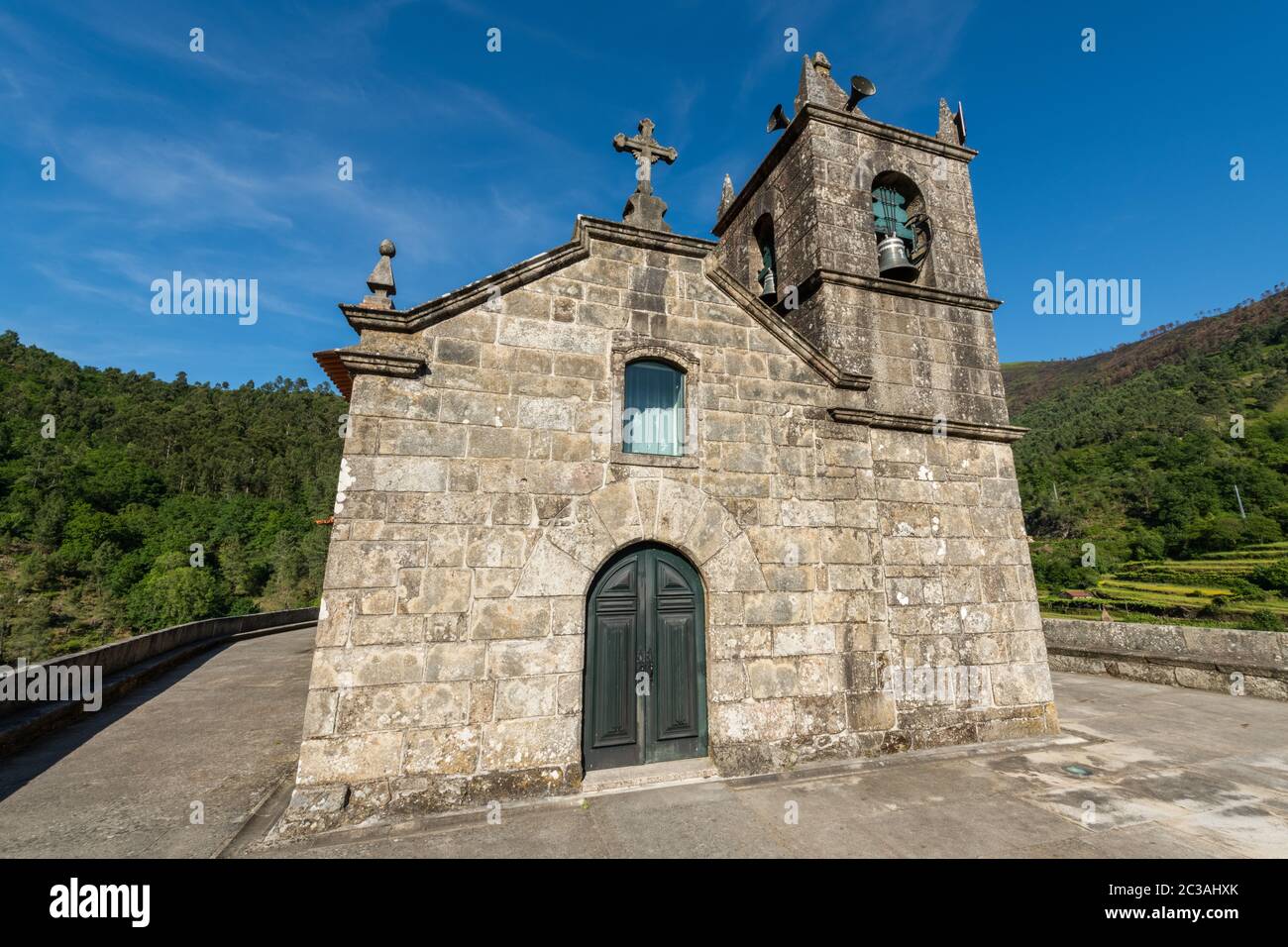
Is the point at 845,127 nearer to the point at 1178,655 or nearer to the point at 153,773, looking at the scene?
the point at 1178,655

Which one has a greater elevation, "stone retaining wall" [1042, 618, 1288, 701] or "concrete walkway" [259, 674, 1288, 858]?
"concrete walkway" [259, 674, 1288, 858]

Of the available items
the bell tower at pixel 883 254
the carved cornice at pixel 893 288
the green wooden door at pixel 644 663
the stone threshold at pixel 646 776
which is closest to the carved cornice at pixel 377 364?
the green wooden door at pixel 644 663

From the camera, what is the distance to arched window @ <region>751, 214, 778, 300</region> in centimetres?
969

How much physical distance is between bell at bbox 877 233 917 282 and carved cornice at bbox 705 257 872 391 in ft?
8.07

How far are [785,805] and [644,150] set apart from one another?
8003 millimetres

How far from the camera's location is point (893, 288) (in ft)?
27.5

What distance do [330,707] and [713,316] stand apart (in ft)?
19.6

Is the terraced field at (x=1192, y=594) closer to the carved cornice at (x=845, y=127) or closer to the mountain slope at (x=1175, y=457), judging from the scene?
the mountain slope at (x=1175, y=457)

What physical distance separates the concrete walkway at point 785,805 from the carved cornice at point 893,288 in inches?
260

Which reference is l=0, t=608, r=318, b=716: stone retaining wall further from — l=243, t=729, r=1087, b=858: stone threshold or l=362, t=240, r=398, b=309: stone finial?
l=362, t=240, r=398, b=309: stone finial

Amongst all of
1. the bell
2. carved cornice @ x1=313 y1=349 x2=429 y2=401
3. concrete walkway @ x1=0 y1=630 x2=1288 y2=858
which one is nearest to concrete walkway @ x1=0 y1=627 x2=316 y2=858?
concrete walkway @ x1=0 y1=630 x2=1288 y2=858

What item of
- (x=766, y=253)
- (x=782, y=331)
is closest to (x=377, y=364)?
(x=782, y=331)
